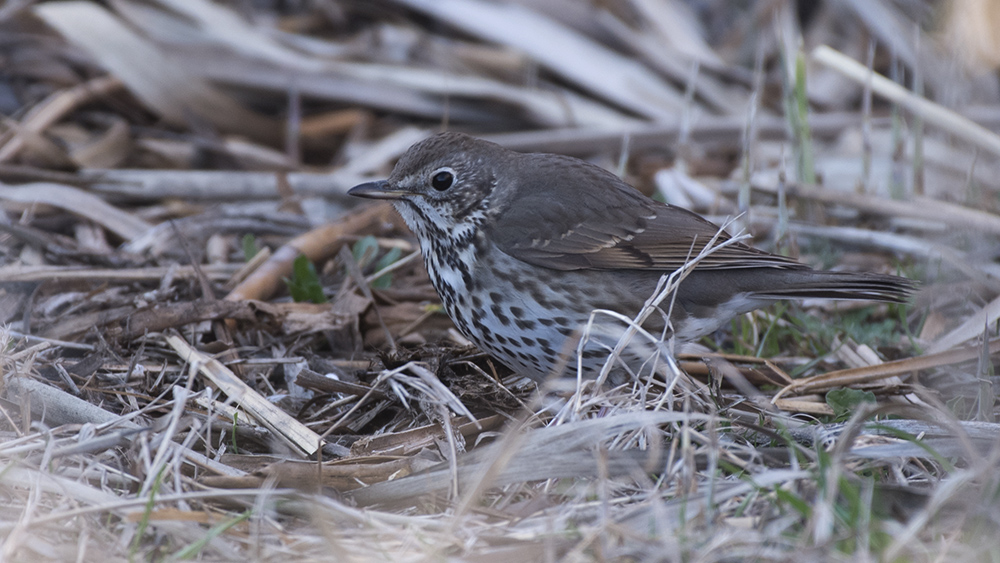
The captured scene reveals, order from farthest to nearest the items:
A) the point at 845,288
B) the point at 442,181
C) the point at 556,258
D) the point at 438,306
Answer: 1. the point at 438,306
2. the point at 442,181
3. the point at 556,258
4. the point at 845,288

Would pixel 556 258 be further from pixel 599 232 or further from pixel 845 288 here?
pixel 845 288

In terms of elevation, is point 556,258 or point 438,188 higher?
point 438,188

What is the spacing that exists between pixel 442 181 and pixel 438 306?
29.2 inches

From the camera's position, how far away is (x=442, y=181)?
3895 millimetres

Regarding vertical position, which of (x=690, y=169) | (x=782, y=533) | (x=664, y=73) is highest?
(x=664, y=73)

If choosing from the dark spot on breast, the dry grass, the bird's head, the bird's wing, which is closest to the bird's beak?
the bird's head

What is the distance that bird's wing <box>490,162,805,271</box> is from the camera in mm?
3678

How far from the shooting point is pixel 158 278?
14.1 feet

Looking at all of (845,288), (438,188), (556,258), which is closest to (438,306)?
(438,188)

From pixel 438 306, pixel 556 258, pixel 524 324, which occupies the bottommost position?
pixel 438 306

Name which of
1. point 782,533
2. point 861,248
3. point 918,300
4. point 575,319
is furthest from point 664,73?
point 782,533

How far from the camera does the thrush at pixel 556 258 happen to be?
11.7 feet

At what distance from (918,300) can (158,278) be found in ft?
11.0

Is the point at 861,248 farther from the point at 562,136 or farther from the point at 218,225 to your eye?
the point at 218,225
